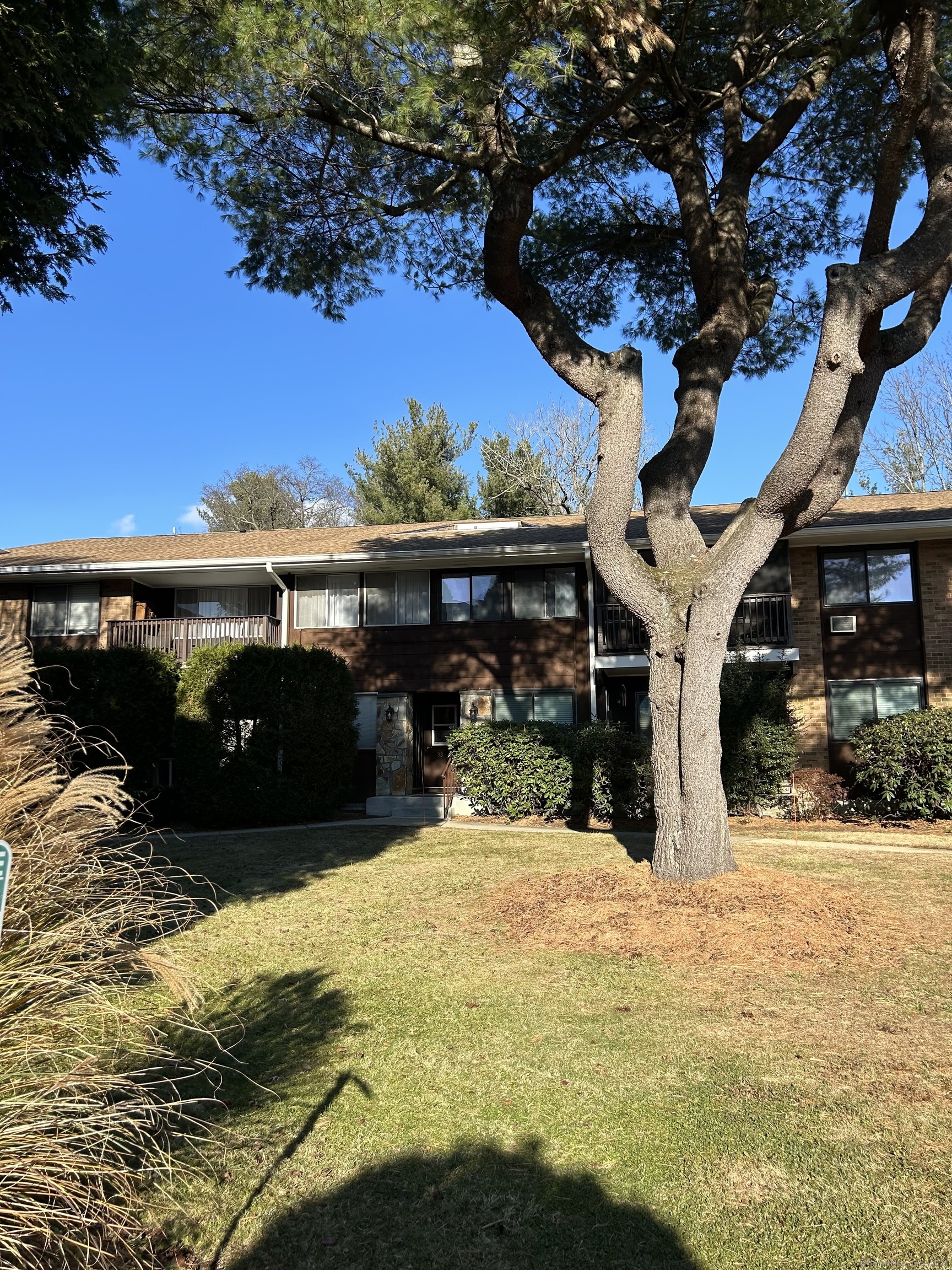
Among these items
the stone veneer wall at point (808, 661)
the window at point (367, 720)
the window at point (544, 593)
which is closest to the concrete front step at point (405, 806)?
the window at point (367, 720)

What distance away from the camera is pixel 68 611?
1998 cm

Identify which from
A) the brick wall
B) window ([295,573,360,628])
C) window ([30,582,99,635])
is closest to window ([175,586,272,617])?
window ([295,573,360,628])

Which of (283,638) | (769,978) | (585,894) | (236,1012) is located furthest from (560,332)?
(283,638)

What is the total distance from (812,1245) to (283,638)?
17.4 metres

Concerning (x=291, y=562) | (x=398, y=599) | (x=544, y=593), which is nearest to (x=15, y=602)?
(x=291, y=562)

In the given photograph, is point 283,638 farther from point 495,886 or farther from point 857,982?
point 857,982

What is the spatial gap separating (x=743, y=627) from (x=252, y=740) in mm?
9673

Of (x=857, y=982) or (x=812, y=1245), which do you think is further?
(x=857, y=982)

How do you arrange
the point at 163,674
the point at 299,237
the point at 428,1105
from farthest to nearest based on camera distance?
the point at 163,674, the point at 299,237, the point at 428,1105

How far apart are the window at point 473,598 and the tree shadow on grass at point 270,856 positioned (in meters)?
6.34

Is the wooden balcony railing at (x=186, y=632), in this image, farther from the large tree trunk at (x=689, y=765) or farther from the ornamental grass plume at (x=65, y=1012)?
the ornamental grass plume at (x=65, y=1012)

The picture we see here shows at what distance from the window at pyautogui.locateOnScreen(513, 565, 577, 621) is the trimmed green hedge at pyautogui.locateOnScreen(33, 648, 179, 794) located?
723 cm

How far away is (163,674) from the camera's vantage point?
15188 mm

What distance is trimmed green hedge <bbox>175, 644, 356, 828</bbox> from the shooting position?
14516 mm
